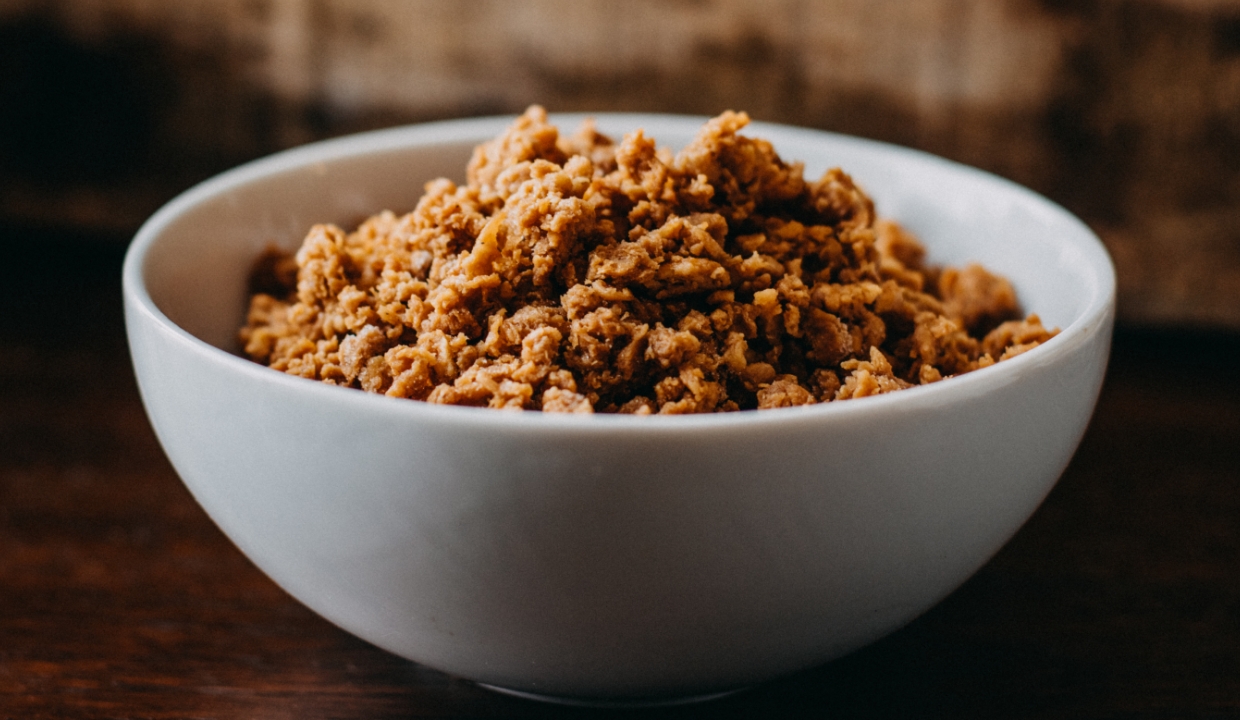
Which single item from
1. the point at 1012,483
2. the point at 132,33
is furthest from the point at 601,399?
the point at 132,33

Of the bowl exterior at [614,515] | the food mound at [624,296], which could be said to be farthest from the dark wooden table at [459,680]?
the food mound at [624,296]

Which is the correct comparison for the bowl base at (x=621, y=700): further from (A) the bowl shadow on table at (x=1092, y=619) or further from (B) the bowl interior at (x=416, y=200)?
(B) the bowl interior at (x=416, y=200)

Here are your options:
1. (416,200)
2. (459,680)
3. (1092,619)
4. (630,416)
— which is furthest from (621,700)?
(416,200)

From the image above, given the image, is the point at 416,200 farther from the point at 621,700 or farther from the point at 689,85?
the point at 689,85

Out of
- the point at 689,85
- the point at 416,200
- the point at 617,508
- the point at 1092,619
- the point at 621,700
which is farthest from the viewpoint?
the point at 689,85

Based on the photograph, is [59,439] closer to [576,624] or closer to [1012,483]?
[576,624]
